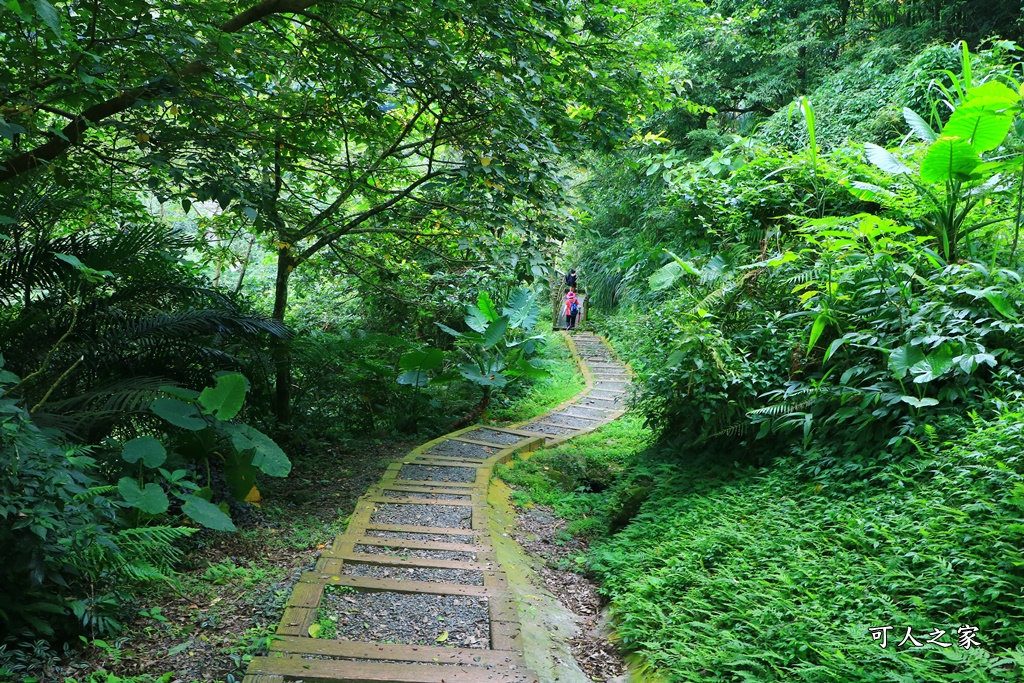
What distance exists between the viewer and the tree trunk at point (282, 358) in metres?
5.97

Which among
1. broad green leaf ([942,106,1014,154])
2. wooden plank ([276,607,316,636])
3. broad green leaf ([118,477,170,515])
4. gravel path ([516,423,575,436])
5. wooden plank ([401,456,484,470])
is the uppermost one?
broad green leaf ([942,106,1014,154])

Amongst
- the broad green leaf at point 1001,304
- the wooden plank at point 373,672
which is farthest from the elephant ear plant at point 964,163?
the wooden plank at point 373,672

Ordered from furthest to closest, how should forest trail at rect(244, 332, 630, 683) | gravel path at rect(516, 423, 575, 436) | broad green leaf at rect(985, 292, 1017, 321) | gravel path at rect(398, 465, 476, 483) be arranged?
gravel path at rect(516, 423, 575, 436)
gravel path at rect(398, 465, 476, 483)
broad green leaf at rect(985, 292, 1017, 321)
forest trail at rect(244, 332, 630, 683)

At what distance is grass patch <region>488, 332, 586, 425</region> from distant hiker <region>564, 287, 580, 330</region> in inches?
109

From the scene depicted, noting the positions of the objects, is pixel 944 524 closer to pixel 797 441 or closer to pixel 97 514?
pixel 797 441

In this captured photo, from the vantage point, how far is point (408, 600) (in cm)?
329

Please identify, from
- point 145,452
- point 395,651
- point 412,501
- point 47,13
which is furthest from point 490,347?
point 47,13

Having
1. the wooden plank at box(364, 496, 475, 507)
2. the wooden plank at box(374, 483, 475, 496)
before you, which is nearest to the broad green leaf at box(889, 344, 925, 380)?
the wooden plank at box(364, 496, 475, 507)

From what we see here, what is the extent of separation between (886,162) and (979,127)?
0.78 metres

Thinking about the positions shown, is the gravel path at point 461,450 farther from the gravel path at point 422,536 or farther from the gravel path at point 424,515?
the gravel path at point 422,536

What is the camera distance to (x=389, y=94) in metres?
5.27

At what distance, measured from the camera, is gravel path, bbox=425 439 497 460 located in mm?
6230

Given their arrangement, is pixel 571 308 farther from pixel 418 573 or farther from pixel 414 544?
pixel 418 573

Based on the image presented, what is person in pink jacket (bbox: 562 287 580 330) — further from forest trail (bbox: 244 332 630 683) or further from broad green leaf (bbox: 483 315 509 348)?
forest trail (bbox: 244 332 630 683)
